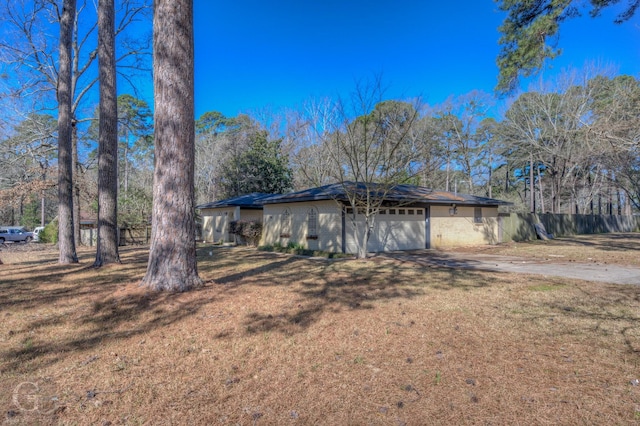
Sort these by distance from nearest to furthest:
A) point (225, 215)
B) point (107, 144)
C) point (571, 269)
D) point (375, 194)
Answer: point (107, 144), point (571, 269), point (375, 194), point (225, 215)

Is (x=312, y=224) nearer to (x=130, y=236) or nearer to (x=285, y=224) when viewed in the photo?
(x=285, y=224)

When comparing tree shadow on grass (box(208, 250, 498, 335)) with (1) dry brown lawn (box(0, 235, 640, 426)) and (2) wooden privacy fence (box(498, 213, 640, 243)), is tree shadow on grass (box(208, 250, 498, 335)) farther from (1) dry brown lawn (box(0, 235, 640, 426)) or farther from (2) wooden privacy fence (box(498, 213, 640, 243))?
(2) wooden privacy fence (box(498, 213, 640, 243))

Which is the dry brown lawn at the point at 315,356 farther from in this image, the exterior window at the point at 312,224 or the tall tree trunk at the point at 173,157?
the exterior window at the point at 312,224

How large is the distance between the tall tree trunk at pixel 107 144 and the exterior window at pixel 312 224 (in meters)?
6.98

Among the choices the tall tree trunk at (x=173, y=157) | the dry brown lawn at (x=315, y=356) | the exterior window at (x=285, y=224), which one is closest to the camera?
the dry brown lawn at (x=315, y=356)

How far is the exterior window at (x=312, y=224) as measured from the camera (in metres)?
13.7

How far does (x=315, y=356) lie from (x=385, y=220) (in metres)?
11.2

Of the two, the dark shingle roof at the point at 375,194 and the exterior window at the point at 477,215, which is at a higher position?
the dark shingle roof at the point at 375,194

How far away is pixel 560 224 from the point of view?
24734 mm

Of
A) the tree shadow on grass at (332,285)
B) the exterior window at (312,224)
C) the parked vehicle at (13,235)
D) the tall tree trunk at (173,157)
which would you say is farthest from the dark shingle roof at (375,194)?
the parked vehicle at (13,235)

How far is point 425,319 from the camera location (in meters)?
4.52

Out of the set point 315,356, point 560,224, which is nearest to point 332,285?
point 315,356

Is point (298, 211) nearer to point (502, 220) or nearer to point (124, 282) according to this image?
point (124, 282)

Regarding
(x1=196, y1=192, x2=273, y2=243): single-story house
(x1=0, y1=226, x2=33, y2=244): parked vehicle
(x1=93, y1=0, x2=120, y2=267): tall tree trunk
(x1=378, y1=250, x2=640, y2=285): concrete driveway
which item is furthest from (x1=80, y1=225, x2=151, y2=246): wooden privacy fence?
(x1=378, y1=250, x2=640, y2=285): concrete driveway
